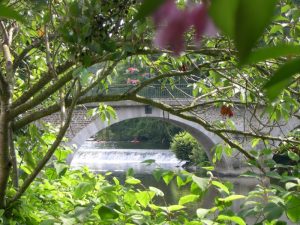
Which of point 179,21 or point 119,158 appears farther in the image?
point 119,158

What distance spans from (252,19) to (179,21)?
0.02m

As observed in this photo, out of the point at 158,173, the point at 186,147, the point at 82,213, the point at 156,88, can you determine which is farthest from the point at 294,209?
the point at 186,147

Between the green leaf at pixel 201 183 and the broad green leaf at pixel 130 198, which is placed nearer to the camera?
the green leaf at pixel 201 183

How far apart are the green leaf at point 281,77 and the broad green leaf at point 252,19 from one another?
3cm

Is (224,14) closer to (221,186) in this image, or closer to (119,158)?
(221,186)

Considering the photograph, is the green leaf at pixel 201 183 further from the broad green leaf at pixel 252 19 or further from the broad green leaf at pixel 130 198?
the broad green leaf at pixel 252 19

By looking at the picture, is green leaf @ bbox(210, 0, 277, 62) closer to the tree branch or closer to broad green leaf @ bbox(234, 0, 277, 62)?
broad green leaf @ bbox(234, 0, 277, 62)

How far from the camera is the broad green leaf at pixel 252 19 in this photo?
126 mm

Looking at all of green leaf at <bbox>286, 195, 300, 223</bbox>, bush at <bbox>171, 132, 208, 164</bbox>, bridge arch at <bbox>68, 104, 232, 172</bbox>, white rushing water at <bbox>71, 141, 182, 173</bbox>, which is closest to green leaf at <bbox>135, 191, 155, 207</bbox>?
green leaf at <bbox>286, 195, 300, 223</bbox>

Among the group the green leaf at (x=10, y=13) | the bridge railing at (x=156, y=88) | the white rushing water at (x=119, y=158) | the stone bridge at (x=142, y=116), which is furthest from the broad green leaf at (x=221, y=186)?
the white rushing water at (x=119, y=158)

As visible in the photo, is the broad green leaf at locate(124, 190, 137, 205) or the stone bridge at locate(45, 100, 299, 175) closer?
the broad green leaf at locate(124, 190, 137, 205)

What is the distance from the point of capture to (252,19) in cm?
13

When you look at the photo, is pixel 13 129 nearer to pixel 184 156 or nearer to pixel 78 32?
pixel 78 32

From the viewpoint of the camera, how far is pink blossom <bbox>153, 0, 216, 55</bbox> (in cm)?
14
